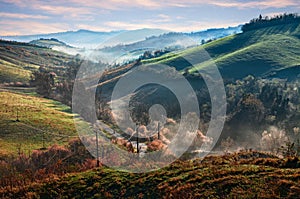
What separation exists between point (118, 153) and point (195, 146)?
23114 millimetres

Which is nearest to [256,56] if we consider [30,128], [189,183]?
[30,128]

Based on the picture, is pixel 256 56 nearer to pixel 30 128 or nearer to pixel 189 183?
pixel 30 128

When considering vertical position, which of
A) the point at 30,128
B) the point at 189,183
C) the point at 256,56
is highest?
the point at 256,56

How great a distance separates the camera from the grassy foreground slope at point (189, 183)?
17141 mm

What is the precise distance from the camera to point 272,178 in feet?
58.1

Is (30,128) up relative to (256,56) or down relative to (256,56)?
down

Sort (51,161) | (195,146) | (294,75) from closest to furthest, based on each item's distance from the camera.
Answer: (51,161)
(195,146)
(294,75)

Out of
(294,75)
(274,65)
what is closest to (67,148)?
(294,75)

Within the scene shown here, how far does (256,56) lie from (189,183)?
15567 cm

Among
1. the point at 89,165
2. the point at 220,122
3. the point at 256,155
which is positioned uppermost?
the point at 256,155

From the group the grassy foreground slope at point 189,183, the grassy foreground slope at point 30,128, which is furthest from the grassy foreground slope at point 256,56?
the grassy foreground slope at point 189,183

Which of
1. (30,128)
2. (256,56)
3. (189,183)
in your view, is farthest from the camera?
(256,56)

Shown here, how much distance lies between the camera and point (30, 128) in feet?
163

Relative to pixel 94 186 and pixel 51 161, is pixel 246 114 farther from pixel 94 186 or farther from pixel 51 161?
pixel 94 186
